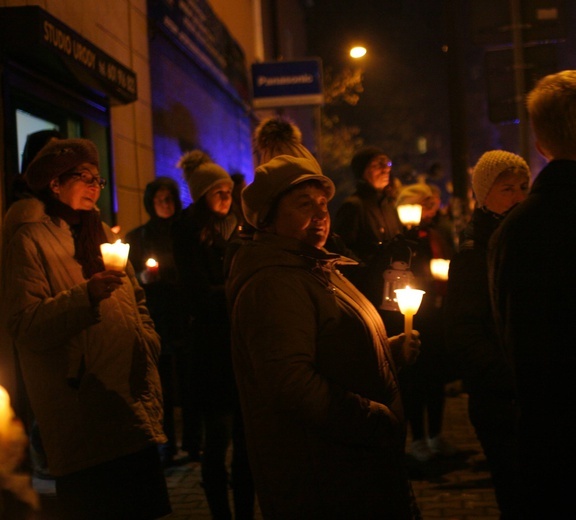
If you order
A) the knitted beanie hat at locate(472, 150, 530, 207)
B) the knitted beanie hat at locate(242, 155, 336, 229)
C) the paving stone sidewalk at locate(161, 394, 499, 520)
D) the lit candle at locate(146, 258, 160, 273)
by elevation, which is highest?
the knitted beanie hat at locate(472, 150, 530, 207)

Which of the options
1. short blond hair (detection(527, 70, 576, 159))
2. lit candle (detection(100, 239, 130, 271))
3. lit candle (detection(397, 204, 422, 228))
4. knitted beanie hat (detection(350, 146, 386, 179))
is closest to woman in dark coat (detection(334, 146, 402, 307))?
knitted beanie hat (detection(350, 146, 386, 179))

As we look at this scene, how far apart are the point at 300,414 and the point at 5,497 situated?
1.12 metres

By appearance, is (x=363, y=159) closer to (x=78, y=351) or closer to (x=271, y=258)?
(x=78, y=351)

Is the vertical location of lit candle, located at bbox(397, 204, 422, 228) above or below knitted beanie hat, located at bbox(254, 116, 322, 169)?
below

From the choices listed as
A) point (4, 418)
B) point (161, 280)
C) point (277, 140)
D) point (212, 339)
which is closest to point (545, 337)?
point (4, 418)

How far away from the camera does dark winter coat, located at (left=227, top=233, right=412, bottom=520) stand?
8.76 ft

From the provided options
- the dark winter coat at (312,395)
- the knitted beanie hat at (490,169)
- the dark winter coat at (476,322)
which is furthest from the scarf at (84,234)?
the knitted beanie hat at (490,169)

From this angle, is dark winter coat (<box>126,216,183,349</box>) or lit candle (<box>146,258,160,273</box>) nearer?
lit candle (<box>146,258,160,273</box>)

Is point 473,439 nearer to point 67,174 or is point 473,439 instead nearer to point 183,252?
point 183,252

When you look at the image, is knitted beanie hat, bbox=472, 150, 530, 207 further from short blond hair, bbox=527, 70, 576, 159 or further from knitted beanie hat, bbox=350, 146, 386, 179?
knitted beanie hat, bbox=350, 146, 386, 179

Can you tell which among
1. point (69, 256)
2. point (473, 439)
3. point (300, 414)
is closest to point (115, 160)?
point (473, 439)

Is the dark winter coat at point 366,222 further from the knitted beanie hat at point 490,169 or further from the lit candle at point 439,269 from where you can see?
the knitted beanie hat at point 490,169

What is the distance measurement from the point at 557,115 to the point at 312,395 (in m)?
1.15

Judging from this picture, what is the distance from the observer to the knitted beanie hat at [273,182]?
304 cm
